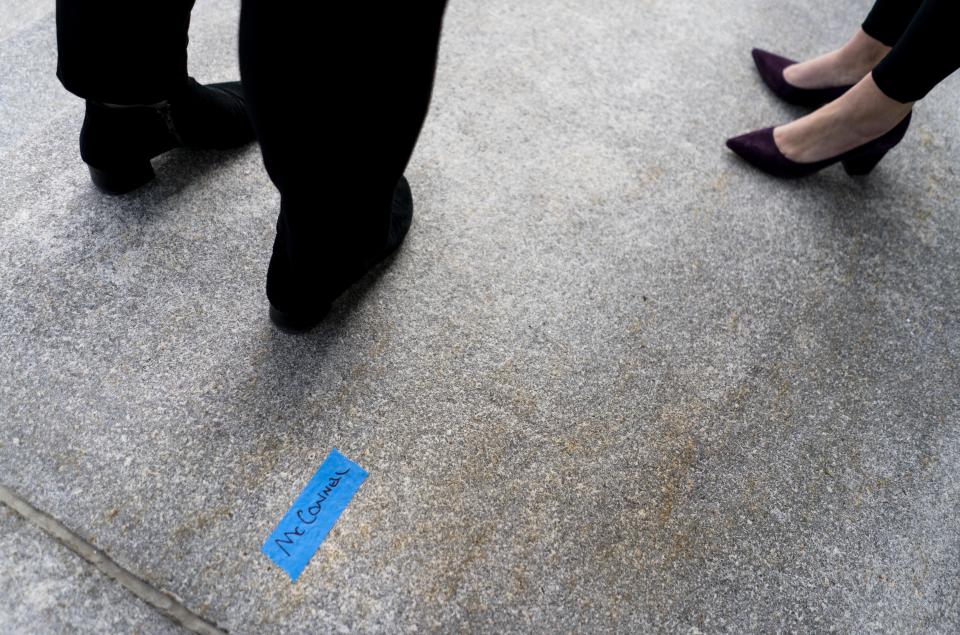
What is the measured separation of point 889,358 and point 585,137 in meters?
0.62

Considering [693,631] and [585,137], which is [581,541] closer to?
[693,631]

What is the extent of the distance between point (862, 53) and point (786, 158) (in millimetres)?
314

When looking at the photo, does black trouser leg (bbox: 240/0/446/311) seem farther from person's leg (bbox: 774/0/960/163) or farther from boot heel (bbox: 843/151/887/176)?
boot heel (bbox: 843/151/887/176)

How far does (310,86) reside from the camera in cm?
44

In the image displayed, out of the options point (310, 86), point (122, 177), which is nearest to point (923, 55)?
point (310, 86)

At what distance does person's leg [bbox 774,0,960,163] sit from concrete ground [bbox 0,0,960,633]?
0.09m

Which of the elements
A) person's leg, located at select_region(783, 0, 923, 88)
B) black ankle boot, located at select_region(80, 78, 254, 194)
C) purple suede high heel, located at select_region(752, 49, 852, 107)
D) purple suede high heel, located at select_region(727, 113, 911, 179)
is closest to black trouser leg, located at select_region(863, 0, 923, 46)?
person's leg, located at select_region(783, 0, 923, 88)

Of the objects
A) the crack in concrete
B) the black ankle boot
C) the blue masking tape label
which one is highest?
the black ankle boot

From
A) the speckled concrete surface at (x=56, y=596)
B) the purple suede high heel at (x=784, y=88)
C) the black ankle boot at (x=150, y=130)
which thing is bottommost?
the speckled concrete surface at (x=56, y=596)

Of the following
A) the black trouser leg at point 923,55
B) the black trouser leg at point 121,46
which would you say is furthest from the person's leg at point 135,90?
the black trouser leg at point 923,55

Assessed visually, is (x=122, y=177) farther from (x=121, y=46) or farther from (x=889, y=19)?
(x=889, y=19)

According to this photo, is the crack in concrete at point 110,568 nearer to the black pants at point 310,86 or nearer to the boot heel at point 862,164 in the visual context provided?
the black pants at point 310,86

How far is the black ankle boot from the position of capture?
0.76 m

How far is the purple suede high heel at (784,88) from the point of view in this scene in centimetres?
112
